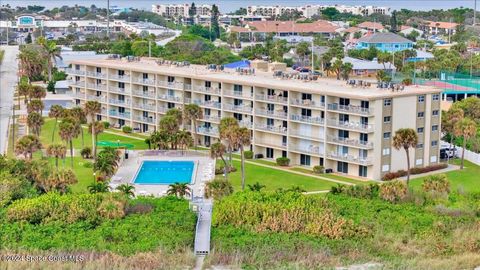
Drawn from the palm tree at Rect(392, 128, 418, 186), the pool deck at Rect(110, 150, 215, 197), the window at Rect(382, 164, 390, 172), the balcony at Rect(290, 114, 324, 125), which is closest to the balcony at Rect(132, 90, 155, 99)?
the pool deck at Rect(110, 150, 215, 197)

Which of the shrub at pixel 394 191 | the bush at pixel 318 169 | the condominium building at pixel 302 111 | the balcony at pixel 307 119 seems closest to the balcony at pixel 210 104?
the condominium building at pixel 302 111

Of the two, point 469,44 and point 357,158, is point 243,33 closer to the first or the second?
point 469,44

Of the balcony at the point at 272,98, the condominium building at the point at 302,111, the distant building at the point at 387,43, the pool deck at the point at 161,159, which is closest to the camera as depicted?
the pool deck at the point at 161,159

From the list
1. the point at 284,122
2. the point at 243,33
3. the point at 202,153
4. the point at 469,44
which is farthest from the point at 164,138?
the point at 243,33

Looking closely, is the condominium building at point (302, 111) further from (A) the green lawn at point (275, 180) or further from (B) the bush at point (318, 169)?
(A) the green lawn at point (275, 180)

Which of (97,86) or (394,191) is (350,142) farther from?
(97,86)

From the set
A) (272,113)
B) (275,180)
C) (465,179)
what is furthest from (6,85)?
(465,179)
